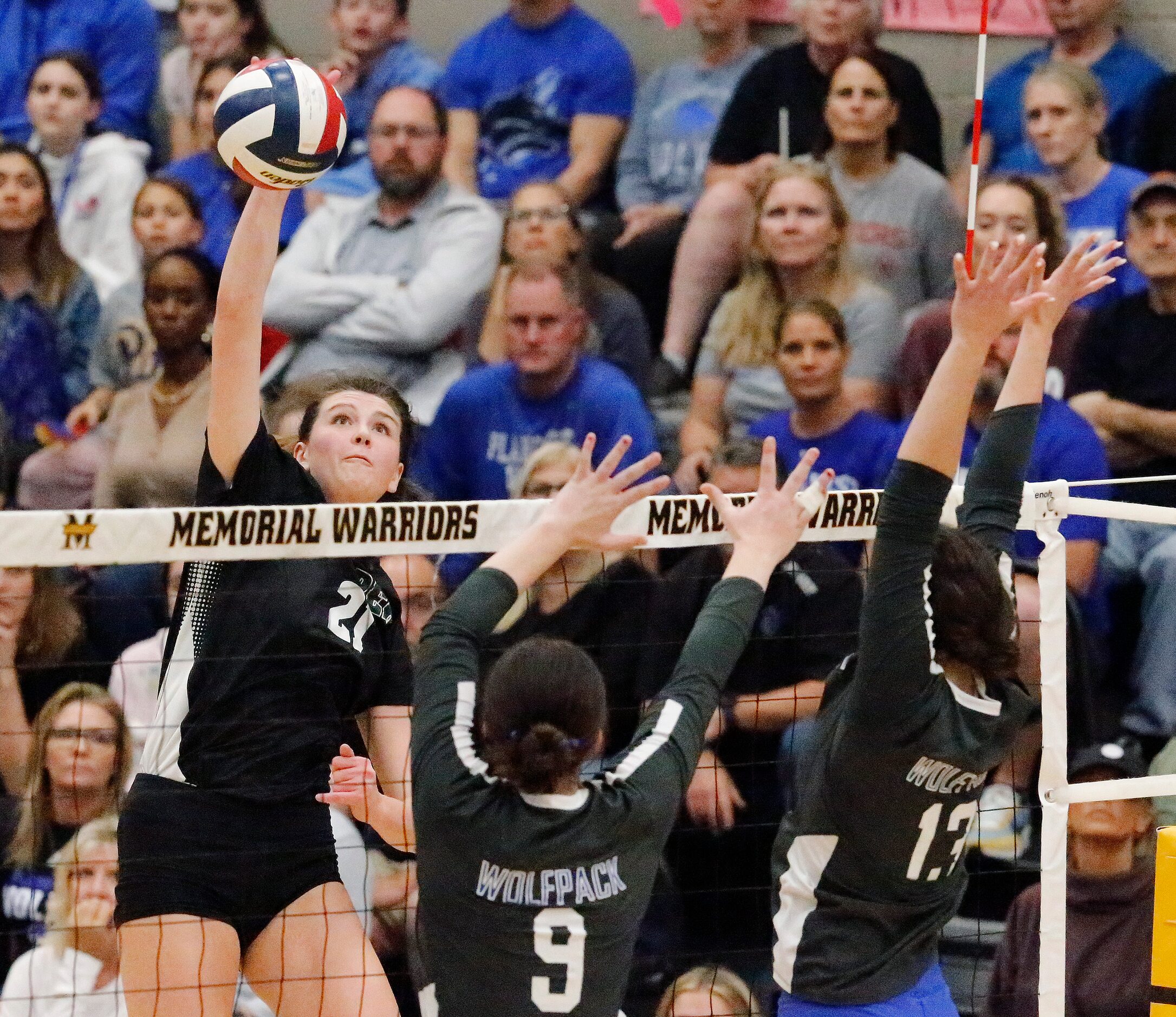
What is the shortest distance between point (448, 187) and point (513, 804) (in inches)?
190

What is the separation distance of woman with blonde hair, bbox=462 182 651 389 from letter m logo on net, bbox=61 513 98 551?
11.1 ft

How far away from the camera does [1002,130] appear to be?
7.76 meters

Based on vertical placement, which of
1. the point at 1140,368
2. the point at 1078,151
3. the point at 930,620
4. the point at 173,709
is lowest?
the point at 173,709

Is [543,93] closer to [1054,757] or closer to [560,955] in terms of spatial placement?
[1054,757]

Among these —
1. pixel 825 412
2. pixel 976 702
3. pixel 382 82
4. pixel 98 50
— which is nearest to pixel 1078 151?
pixel 825 412

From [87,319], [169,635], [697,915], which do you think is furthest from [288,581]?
[87,319]

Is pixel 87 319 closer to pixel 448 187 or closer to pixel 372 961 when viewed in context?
pixel 448 187

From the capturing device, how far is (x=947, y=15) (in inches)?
319

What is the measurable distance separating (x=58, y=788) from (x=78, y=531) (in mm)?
2291

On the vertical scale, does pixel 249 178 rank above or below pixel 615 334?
below

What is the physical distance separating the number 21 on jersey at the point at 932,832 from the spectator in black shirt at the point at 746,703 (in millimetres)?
1845

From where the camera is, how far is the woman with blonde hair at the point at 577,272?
284 inches

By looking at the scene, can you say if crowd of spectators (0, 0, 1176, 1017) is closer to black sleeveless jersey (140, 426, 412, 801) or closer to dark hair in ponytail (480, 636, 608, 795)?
black sleeveless jersey (140, 426, 412, 801)

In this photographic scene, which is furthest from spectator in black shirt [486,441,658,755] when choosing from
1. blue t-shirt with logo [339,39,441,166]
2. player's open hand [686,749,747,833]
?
blue t-shirt with logo [339,39,441,166]
